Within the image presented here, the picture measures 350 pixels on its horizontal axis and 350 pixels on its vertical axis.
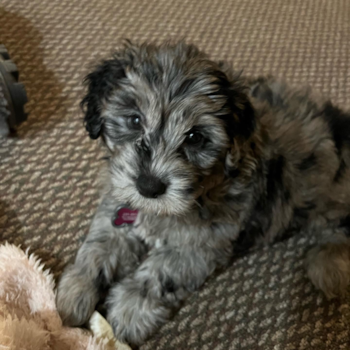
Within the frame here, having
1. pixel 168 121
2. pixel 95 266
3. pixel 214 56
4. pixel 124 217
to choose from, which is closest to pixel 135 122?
pixel 168 121

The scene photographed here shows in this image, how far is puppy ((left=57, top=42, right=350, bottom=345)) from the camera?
117 cm

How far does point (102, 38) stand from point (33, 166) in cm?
102

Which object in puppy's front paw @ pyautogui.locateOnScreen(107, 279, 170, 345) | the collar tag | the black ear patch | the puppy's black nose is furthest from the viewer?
the collar tag

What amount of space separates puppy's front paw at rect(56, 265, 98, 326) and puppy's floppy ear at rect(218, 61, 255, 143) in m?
0.67

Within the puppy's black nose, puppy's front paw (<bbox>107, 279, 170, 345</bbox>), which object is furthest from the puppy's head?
puppy's front paw (<bbox>107, 279, 170, 345</bbox>)

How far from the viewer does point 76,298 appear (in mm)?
1361

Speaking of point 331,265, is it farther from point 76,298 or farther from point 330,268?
point 76,298

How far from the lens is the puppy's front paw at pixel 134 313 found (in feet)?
4.46

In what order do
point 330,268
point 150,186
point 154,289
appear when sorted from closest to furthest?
point 150,186
point 154,289
point 330,268

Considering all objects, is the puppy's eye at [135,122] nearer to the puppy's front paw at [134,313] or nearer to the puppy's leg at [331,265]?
the puppy's front paw at [134,313]

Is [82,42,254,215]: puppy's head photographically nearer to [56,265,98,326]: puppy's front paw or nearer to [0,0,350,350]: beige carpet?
[56,265,98,326]: puppy's front paw

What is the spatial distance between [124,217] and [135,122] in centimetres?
40

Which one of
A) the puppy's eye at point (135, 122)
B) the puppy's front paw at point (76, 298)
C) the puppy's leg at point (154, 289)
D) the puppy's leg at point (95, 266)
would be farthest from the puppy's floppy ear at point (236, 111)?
the puppy's front paw at point (76, 298)

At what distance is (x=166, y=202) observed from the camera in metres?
1.16
